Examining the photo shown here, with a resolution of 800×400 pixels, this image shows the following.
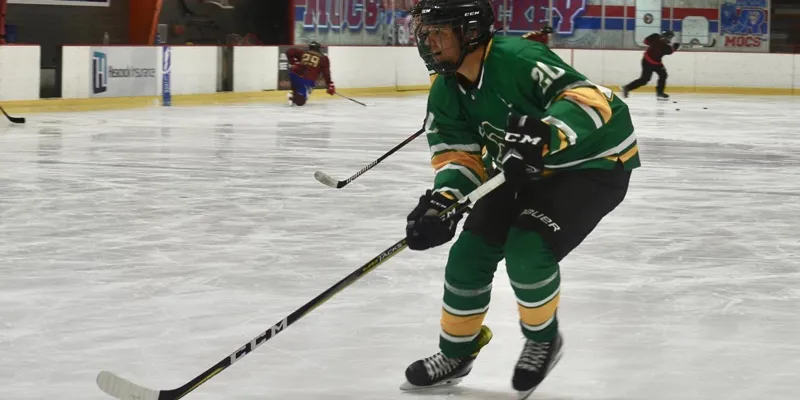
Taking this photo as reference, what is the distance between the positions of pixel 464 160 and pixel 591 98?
0.33 meters

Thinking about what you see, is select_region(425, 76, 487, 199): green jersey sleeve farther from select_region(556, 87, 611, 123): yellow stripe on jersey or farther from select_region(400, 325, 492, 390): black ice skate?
select_region(400, 325, 492, 390): black ice skate

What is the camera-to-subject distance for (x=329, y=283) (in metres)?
4.20

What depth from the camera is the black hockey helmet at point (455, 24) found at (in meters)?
2.62

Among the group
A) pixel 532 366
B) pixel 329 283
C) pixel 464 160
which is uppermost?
pixel 464 160

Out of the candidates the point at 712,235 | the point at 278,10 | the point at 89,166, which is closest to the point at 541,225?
the point at 712,235

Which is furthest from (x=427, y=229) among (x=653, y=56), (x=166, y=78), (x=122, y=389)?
(x=653, y=56)

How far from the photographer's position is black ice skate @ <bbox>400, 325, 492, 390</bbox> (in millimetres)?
2814

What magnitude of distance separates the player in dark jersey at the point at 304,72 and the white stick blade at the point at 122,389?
12.1 meters

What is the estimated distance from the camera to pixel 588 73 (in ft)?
66.2

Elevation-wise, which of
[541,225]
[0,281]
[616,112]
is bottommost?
[0,281]

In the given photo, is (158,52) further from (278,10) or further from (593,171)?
(593,171)

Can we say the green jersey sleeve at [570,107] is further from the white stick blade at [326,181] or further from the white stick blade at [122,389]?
the white stick blade at [326,181]

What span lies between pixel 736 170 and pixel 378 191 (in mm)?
2603

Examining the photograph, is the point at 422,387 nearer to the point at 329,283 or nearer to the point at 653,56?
the point at 329,283
